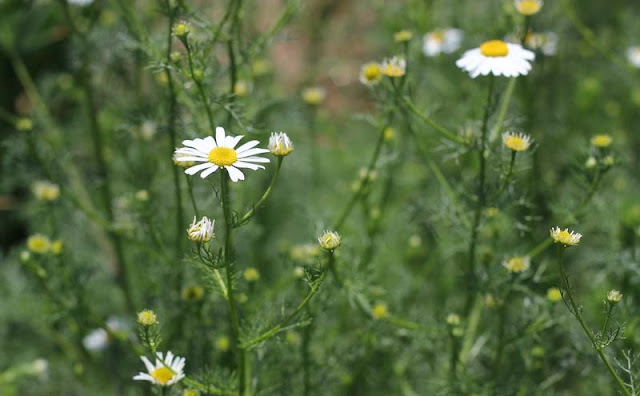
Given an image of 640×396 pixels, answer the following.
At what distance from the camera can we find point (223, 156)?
136 centimetres

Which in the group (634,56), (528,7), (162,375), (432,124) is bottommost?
(162,375)

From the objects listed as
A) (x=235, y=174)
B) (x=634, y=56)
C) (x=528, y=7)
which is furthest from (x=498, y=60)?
(x=634, y=56)

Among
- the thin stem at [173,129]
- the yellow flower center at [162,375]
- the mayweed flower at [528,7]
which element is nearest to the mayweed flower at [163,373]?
the yellow flower center at [162,375]

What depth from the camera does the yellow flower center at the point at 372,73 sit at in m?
1.85

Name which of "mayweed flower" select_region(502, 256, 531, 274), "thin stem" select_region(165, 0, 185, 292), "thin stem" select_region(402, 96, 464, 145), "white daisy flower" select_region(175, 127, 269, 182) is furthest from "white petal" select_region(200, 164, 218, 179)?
"mayweed flower" select_region(502, 256, 531, 274)

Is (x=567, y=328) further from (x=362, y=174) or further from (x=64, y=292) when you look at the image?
(x=64, y=292)

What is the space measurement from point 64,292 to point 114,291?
2.12 ft

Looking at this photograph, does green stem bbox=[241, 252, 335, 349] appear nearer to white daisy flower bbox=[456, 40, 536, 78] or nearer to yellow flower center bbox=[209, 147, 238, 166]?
yellow flower center bbox=[209, 147, 238, 166]

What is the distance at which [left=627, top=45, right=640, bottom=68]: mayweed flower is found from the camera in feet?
9.47

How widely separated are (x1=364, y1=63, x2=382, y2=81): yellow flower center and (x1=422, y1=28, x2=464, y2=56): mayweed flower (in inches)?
30.0

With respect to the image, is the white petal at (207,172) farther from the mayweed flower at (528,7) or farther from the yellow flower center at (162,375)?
the mayweed flower at (528,7)

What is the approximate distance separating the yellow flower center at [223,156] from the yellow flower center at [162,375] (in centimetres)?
38

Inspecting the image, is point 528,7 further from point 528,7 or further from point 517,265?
point 517,265

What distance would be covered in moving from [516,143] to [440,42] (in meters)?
1.16
